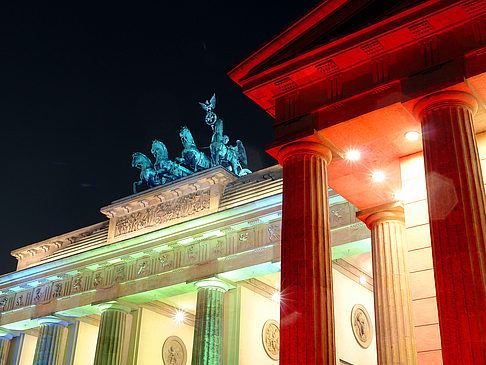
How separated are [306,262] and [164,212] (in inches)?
789

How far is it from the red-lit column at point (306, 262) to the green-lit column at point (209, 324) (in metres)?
14.2

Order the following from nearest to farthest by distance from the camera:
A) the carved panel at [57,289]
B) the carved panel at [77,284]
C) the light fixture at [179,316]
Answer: the carved panel at [77,284] → the carved panel at [57,289] → the light fixture at [179,316]

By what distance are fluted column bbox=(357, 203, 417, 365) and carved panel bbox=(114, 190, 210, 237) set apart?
13866mm

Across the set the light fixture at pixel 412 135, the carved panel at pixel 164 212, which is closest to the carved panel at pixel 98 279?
the carved panel at pixel 164 212

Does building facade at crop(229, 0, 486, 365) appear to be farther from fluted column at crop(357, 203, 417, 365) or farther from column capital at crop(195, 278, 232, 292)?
column capital at crop(195, 278, 232, 292)

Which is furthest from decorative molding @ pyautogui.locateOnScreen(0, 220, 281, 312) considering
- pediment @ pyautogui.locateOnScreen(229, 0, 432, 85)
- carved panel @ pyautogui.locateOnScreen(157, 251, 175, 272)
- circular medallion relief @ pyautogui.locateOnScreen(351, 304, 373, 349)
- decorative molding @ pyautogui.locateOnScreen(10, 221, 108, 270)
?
pediment @ pyautogui.locateOnScreen(229, 0, 432, 85)

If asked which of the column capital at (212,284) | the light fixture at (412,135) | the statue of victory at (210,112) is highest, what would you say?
the statue of victory at (210,112)

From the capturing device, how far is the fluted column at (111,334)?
3119 centimetres

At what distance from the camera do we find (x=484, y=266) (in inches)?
444

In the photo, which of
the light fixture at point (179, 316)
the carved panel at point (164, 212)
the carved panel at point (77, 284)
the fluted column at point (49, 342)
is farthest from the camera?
the light fixture at point (179, 316)

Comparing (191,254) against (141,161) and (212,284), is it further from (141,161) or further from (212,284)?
(141,161)

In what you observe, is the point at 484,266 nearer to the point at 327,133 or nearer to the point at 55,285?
the point at 327,133

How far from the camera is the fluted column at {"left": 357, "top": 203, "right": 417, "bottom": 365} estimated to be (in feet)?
55.3

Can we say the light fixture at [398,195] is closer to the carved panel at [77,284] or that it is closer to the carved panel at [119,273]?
the carved panel at [119,273]
